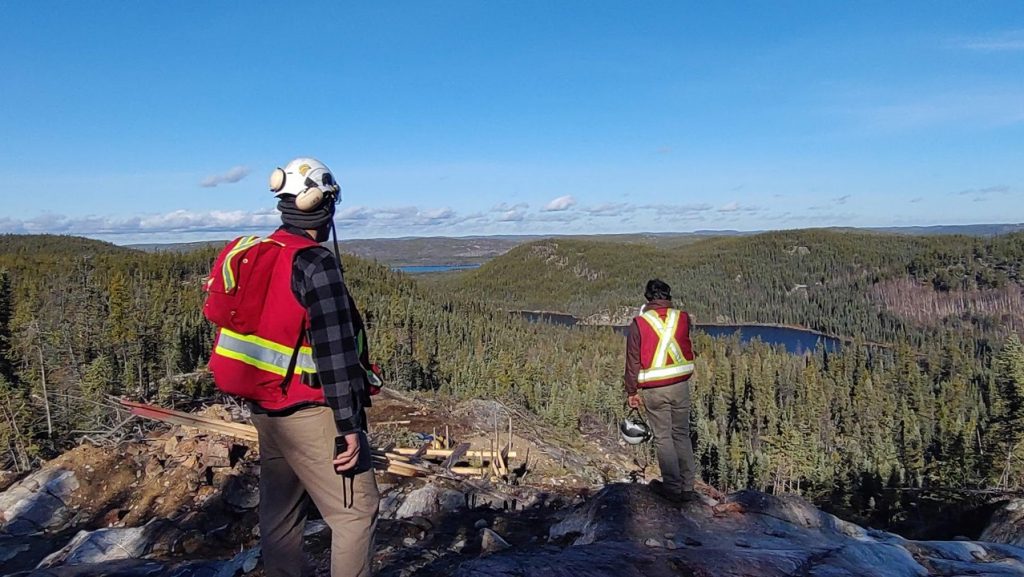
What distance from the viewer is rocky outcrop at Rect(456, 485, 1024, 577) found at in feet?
17.3

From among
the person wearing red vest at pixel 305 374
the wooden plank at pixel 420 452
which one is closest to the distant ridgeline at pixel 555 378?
the wooden plank at pixel 420 452

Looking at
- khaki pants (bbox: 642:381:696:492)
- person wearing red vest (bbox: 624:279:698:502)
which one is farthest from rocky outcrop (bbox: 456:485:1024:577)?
person wearing red vest (bbox: 624:279:698:502)

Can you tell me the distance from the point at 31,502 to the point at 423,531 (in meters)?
11.4

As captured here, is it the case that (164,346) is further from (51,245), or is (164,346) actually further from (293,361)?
(51,245)

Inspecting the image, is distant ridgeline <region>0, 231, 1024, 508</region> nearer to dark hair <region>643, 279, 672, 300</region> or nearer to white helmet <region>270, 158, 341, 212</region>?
dark hair <region>643, 279, 672, 300</region>

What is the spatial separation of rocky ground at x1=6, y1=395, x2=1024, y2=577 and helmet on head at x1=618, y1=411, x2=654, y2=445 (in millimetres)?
626

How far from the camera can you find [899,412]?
78125 millimetres

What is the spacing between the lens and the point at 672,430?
25.6 ft

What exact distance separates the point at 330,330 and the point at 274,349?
0.35m

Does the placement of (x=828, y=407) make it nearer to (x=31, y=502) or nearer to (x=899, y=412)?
(x=899, y=412)

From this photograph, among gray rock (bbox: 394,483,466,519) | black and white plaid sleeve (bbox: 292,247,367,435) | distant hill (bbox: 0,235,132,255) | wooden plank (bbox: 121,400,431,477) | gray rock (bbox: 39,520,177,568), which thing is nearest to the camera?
black and white plaid sleeve (bbox: 292,247,367,435)

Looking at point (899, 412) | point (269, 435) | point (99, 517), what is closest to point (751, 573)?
point (269, 435)

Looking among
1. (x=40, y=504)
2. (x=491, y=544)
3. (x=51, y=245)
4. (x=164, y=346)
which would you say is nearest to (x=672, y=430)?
(x=491, y=544)

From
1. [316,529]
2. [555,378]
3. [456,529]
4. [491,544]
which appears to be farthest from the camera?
[555,378]
